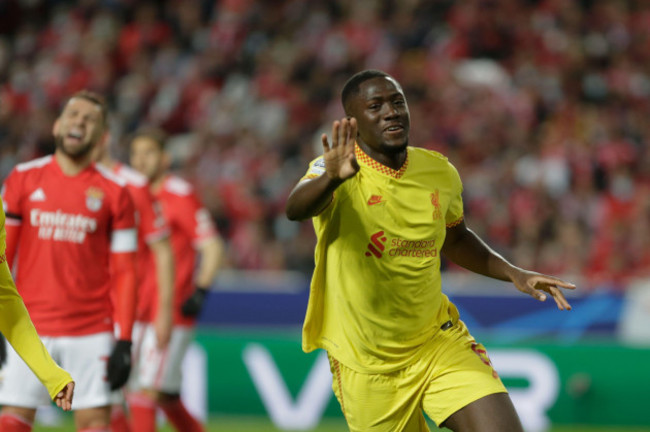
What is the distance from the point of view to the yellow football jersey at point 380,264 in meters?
5.14

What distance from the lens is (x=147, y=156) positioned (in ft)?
27.6

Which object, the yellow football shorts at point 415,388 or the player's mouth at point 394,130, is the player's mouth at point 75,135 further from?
the yellow football shorts at point 415,388

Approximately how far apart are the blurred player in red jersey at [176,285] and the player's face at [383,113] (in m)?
3.43

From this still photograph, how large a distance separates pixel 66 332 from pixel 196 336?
4773 millimetres

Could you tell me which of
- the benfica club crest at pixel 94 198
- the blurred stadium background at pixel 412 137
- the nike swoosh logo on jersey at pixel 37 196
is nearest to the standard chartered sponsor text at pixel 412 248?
the benfica club crest at pixel 94 198

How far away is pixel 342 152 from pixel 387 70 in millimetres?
11956

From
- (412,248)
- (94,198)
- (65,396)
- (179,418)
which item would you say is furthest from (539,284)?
(179,418)

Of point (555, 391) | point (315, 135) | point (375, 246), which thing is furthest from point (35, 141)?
point (375, 246)

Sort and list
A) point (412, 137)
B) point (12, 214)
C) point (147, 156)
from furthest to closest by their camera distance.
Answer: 1. point (412, 137)
2. point (147, 156)
3. point (12, 214)

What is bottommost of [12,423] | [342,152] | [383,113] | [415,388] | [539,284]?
[12,423]

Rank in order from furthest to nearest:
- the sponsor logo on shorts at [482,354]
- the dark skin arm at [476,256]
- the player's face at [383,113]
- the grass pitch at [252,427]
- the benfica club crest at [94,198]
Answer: the grass pitch at [252,427]
the benfica club crest at [94,198]
the dark skin arm at [476,256]
the sponsor logo on shorts at [482,354]
the player's face at [383,113]

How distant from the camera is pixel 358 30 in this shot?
55.6ft

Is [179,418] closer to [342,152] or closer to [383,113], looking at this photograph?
[383,113]

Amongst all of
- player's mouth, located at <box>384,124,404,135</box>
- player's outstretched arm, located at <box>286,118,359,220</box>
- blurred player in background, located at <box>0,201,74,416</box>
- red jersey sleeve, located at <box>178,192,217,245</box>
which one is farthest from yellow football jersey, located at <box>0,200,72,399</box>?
red jersey sleeve, located at <box>178,192,217,245</box>
